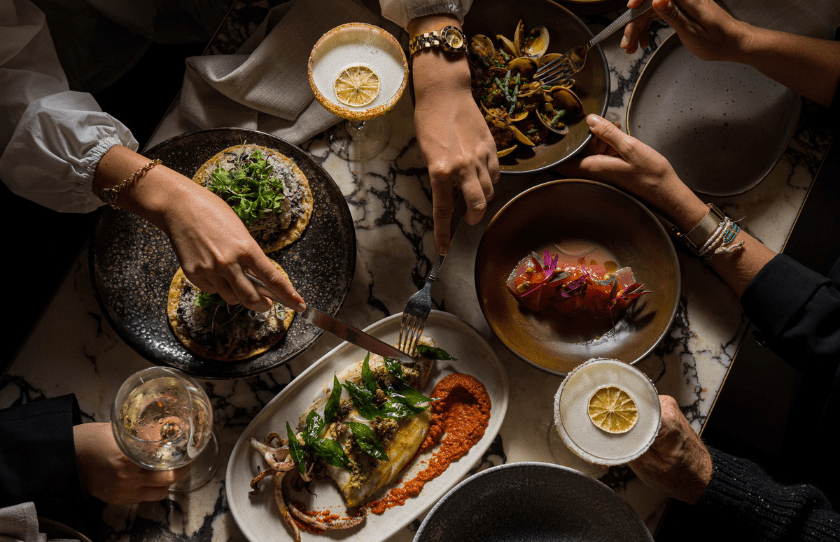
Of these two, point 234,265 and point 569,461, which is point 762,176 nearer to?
point 569,461

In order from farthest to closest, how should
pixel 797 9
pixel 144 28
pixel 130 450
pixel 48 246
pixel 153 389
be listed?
pixel 48 246, pixel 144 28, pixel 797 9, pixel 153 389, pixel 130 450

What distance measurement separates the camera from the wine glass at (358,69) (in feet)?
6.43

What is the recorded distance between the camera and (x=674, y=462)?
6.18 feet

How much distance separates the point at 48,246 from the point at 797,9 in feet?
10.7

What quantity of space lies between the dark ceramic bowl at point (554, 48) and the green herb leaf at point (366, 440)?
1.02 metres

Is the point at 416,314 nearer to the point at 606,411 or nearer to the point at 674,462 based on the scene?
the point at 606,411

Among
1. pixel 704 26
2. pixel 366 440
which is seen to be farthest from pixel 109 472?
pixel 704 26

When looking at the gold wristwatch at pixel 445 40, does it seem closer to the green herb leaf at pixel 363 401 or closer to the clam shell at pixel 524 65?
the clam shell at pixel 524 65

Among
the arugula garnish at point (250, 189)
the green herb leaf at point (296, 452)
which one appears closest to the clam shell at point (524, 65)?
the arugula garnish at point (250, 189)

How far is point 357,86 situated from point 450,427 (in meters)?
1.22

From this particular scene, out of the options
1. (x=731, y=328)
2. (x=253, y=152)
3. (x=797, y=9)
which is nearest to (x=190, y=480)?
(x=253, y=152)

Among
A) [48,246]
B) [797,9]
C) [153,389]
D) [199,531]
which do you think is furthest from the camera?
[48,246]

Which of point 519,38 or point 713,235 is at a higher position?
point 519,38

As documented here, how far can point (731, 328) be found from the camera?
2.17m
